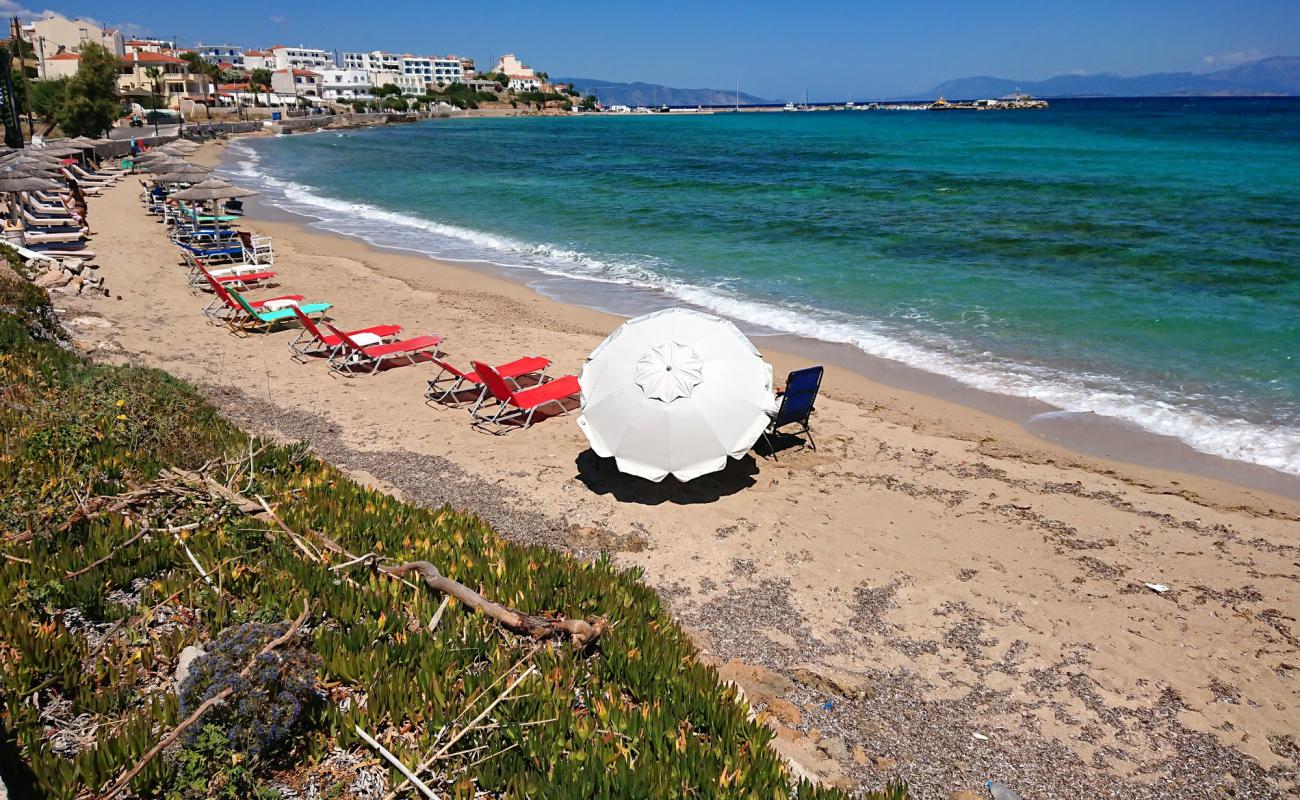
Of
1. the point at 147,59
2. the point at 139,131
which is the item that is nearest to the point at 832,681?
the point at 139,131

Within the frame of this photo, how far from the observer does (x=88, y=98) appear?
41.4m

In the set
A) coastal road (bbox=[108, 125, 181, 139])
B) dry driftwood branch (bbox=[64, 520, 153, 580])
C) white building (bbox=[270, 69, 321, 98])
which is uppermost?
white building (bbox=[270, 69, 321, 98])

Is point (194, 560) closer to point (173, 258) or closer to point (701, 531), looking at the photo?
point (701, 531)

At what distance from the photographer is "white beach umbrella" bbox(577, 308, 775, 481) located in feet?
23.3

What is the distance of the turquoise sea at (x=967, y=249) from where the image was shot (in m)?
11.2

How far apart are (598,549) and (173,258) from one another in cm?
1703

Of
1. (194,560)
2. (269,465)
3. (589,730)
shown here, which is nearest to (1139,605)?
(589,730)

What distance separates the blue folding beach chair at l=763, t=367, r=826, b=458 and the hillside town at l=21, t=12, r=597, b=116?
166ft

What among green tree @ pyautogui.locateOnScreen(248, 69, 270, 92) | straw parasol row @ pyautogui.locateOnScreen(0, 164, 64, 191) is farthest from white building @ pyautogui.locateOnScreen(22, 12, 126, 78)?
straw parasol row @ pyautogui.locateOnScreen(0, 164, 64, 191)

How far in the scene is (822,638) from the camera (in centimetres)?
545

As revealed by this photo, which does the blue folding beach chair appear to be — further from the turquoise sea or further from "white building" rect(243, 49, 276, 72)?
"white building" rect(243, 49, 276, 72)

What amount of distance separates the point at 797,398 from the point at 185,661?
20.3 ft

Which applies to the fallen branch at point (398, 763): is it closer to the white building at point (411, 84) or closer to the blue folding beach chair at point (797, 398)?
the blue folding beach chair at point (797, 398)

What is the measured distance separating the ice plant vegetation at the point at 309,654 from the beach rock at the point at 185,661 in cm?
9
